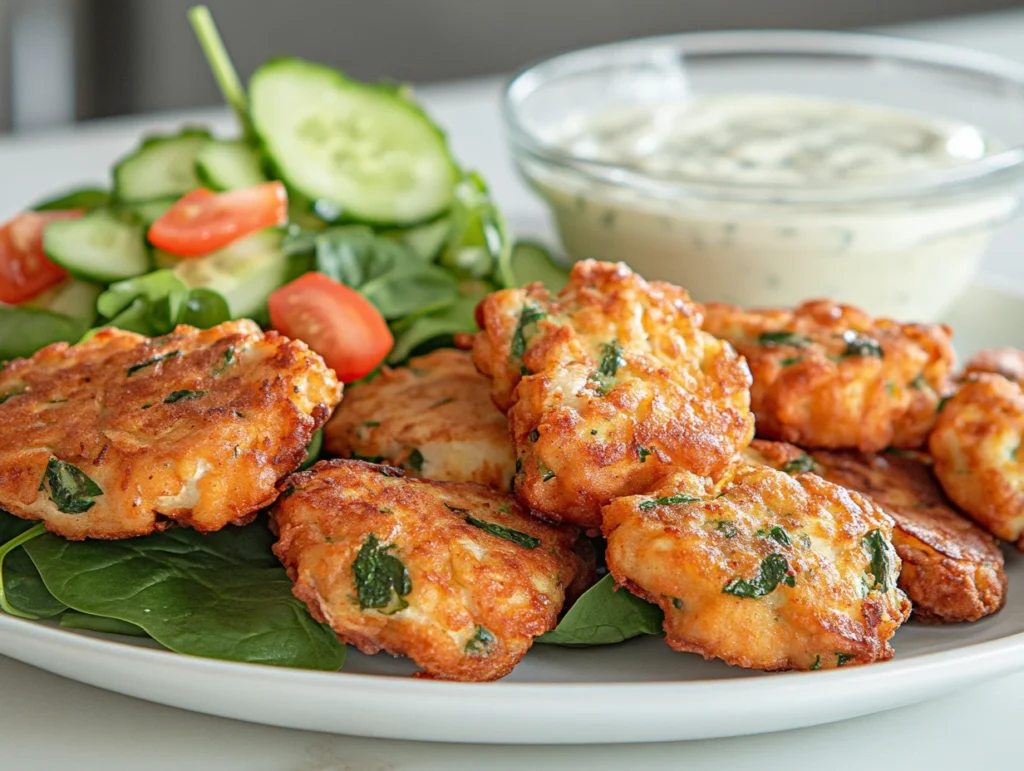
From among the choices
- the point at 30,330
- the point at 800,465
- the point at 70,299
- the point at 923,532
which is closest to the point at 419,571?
the point at 800,465

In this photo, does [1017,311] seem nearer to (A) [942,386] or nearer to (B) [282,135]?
(A) [942,386]

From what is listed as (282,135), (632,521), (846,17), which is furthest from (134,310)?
Answer: (846,17)

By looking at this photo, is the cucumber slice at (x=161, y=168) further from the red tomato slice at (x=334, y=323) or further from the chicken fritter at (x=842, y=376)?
the chicken fritter at (x=842, y=376)

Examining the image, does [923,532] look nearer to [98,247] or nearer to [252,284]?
[252,284]

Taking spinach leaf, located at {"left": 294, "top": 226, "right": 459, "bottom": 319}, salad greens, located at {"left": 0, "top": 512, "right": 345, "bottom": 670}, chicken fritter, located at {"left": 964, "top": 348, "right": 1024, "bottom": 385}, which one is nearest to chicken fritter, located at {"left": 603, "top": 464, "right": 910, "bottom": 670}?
salad greens, located at {"left": 0, "top": 512, "right": 345, "bottom": 670}

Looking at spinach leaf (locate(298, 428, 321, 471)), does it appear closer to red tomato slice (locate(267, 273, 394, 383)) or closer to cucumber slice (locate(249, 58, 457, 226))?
red tomato slice (locate(267, 273, 394, 383))

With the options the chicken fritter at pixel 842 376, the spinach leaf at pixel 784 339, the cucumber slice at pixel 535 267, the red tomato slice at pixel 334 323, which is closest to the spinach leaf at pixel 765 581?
the chicken fritter at pixel 842 376
